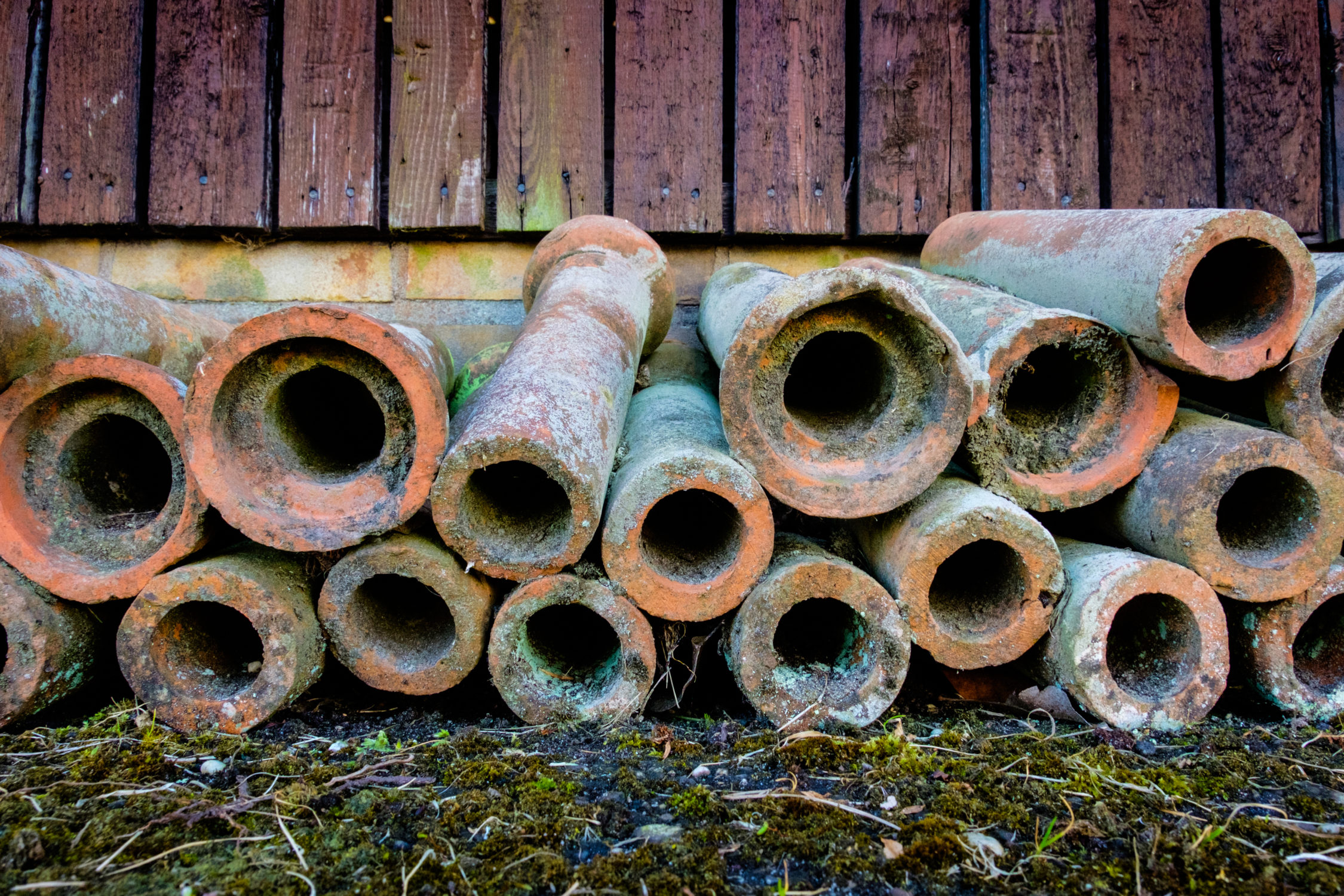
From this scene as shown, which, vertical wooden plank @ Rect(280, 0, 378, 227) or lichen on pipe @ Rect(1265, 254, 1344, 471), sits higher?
vertical wooden plank @ Rect(280, 0, 378, 227)

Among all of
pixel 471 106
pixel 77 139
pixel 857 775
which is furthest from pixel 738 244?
pixel 77 139

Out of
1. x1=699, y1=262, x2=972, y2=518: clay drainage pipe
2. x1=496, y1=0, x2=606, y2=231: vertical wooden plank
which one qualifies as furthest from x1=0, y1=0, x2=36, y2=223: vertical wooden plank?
x1=699, y1=262, x2=972, y2=518: clay drainage pipe

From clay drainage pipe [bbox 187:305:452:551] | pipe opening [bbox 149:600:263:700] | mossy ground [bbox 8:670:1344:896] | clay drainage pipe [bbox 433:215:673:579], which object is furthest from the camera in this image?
pipe opening [bbox 149:600:263:700]

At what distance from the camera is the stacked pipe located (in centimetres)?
211

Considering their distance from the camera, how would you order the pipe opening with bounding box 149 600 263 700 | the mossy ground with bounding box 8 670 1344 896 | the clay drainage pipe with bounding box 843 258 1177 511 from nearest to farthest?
1. the mossy ground with bounding box 8 670 1344 896
2. the pipe opening with bounding box 149 600 263 700
3. the clay drainage pipe with bounding box 843 258 1177 511

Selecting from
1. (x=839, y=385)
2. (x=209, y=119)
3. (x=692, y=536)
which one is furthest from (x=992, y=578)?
(x=209, y=119)

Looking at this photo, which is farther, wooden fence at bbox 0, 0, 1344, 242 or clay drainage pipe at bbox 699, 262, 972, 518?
wooden fence at bbox 0, 0, 1344, 242

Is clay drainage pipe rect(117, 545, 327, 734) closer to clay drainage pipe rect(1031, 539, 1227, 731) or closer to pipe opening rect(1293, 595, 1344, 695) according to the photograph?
clay drainage pipe rect(1031, 539, 1227, 731)

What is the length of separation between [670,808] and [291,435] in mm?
1542

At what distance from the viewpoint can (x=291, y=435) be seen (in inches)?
92.6

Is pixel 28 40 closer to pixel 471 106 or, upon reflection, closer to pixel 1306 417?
pixel 471 106

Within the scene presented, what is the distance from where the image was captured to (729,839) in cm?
156

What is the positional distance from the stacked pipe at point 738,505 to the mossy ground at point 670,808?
6.2 inches

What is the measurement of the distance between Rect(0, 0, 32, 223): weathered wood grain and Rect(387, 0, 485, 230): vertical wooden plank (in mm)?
1645
